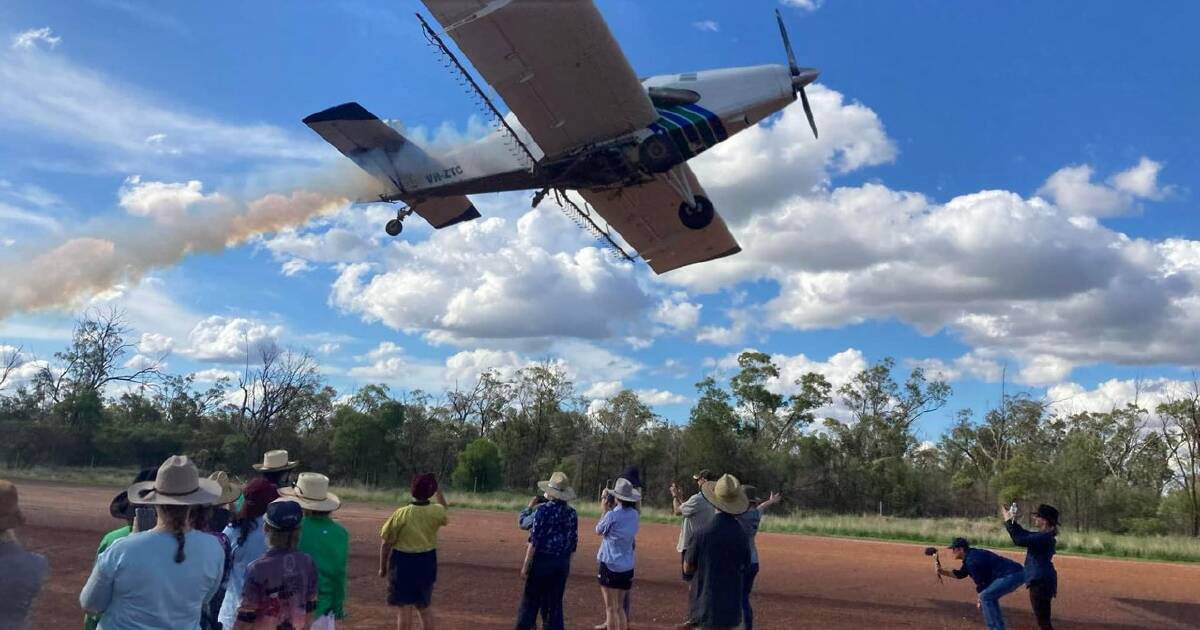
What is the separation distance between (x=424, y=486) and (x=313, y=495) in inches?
52.6

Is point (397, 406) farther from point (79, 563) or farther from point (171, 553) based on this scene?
point (171, 553)

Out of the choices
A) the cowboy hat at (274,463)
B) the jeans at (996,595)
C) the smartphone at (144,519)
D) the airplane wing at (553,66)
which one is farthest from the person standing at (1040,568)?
the airplane wing at (553,66)

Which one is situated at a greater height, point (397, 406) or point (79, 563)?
point (397, 406)

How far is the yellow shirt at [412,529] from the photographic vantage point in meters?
5.93

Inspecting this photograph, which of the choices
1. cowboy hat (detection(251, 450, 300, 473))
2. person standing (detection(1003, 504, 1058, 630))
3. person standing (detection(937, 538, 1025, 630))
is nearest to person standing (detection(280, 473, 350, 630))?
cowboy hat (detection(251, 450, 300, 473))

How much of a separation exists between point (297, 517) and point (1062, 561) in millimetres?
19261

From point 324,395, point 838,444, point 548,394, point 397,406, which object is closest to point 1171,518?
point 838,444

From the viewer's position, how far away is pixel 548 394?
56250mm

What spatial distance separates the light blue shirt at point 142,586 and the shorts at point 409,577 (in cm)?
266

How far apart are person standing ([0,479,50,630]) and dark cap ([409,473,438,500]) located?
283cm

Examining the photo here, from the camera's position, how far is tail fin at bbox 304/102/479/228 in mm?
15266

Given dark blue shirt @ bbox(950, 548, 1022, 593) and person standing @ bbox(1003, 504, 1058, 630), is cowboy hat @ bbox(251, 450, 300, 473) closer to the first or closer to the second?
dark blue shirt @ bbox(950, 548, 1022, 593)

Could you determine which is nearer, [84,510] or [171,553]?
[171,553]

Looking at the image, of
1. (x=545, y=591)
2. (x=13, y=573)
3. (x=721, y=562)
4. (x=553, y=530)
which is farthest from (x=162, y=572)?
(x=545, y=591)
